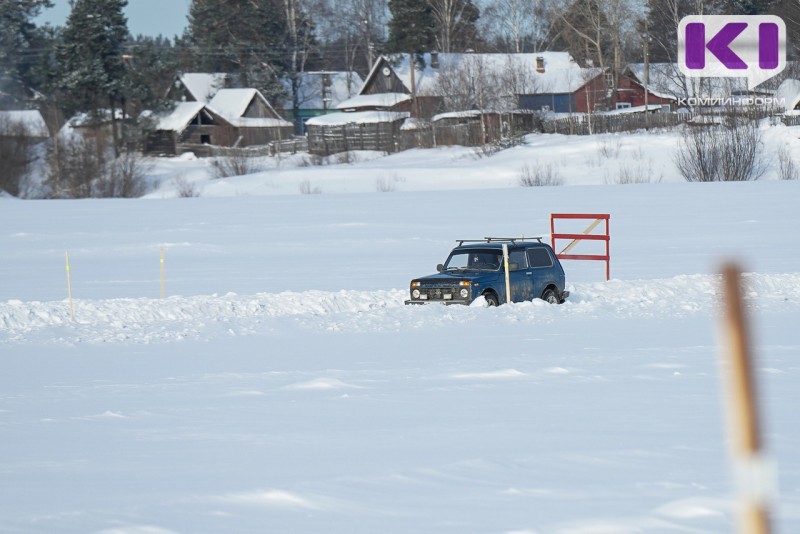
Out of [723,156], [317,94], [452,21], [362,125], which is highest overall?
[452,21]

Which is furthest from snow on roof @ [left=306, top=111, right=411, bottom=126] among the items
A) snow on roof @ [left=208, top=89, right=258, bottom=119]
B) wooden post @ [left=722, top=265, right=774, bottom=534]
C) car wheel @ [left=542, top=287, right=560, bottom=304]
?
wooden post @ [left=722, top=265, right=774, bottom=534]

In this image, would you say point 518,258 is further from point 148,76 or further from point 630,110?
point 148,76

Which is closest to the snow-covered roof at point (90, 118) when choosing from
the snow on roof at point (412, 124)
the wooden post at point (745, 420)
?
the snow on roof at point (412, 124)

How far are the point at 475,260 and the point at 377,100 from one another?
67073mm

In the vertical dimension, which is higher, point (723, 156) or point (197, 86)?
point (197, 86)

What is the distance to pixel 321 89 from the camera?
97562mm

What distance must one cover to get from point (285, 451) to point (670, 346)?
302 inches

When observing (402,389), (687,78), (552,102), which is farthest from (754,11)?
(402,389)

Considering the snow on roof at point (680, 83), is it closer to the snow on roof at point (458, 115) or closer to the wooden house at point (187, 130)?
the snow on roof at point (458, 115)

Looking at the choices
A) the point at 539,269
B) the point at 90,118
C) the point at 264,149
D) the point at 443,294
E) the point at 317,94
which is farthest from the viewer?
the point at 317,94

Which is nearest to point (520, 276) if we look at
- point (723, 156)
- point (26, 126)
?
point (723, 156)

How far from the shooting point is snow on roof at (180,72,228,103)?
90.7 metres

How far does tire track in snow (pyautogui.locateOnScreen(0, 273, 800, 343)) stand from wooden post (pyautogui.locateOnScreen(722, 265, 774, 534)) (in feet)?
51.0

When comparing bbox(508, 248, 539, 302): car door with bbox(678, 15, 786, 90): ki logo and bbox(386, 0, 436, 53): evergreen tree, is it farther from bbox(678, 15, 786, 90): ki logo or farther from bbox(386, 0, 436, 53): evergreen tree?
bbox(386, 0, 436, 53): evergreen tree
